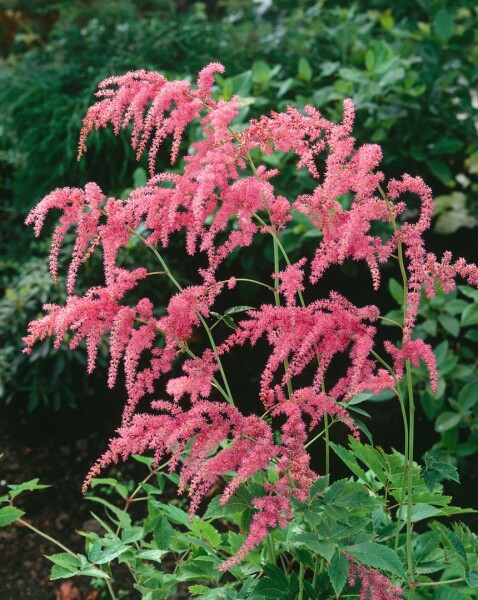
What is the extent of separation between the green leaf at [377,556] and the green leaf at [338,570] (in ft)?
0.07

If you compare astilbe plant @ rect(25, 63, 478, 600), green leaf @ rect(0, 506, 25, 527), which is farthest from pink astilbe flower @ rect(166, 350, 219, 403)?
green leaf @ rect(0, 506, 25, 527)

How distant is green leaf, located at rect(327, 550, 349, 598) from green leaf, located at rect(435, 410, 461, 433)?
1.56 m

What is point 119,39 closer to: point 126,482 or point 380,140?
point 380,140

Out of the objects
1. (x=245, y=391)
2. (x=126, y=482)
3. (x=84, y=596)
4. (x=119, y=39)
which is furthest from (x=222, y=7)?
(x=84, y=596)

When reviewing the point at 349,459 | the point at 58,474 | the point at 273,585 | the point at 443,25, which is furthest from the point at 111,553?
the point at 443,25

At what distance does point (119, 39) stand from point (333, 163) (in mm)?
3674

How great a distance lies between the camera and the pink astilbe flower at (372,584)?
5.48 feet

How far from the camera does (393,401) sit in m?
3.75

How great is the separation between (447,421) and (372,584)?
1490mm

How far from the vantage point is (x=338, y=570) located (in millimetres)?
1561

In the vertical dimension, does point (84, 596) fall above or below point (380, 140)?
below

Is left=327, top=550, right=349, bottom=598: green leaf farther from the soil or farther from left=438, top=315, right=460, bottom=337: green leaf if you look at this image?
left=438, top=315, right=460, bottom=337: green leaf

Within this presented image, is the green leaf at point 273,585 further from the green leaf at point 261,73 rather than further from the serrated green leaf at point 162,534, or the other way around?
the green leaf at point 261,73

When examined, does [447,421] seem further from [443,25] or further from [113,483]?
[443,25]
